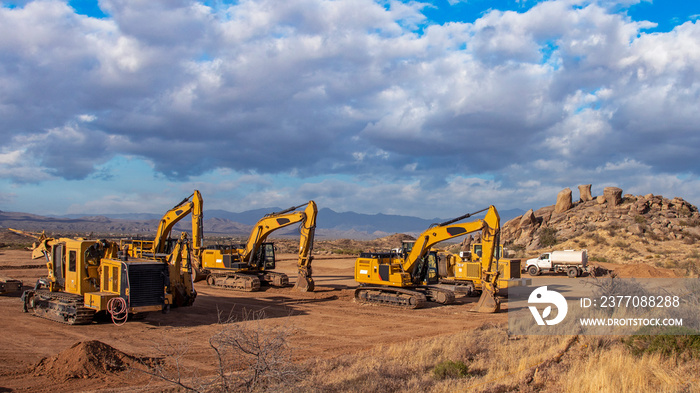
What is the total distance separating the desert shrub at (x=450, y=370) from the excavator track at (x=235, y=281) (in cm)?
1772

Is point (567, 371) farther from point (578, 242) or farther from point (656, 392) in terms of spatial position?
point (578, 242)

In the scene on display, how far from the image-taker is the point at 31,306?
18.2 m

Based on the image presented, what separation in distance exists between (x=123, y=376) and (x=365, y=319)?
993 centimetres

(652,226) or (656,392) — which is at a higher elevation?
(652,226)

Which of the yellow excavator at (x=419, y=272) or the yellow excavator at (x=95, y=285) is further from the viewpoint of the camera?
the yellow excavator at (x=419, y=272)

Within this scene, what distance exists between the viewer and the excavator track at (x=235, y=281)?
26719 millimetres

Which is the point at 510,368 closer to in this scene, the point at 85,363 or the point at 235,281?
the point at 85,363

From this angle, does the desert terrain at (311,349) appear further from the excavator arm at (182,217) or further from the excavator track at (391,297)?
the excavator arm at (182,217)

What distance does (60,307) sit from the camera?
1650 cm

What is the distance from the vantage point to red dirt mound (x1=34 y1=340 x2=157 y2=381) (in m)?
10.3

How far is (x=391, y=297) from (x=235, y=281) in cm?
998

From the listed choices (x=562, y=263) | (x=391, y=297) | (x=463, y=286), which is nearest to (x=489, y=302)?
(x=391, y=297)

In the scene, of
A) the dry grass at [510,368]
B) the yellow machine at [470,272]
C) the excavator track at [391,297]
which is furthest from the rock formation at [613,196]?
the dry grass at [510,368]

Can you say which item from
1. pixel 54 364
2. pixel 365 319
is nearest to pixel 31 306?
pixel 54 364
